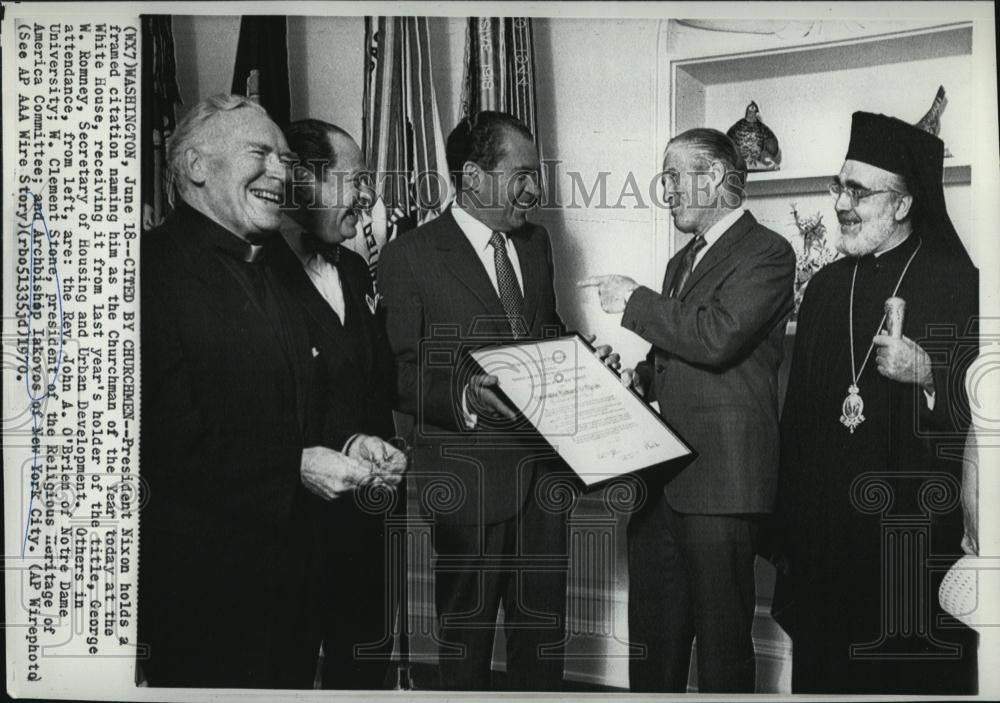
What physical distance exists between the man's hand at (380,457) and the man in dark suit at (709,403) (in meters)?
0.72

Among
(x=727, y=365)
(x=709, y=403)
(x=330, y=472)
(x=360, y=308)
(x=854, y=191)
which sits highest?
(x=854, y=191)

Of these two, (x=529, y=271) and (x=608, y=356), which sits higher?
(x=529, y=271)

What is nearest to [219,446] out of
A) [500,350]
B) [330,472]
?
[330,472]

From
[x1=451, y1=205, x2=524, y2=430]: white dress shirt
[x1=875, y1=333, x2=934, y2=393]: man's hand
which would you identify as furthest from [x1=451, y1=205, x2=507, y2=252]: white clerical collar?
[x1=875, y1=333, x2=934, y2=393]: man's hand

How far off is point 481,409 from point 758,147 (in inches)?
45.2

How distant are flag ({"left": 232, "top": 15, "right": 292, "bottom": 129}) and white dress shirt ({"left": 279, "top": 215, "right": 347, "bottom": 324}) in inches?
12.2

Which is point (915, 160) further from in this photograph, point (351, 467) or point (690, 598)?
point (351, 467)

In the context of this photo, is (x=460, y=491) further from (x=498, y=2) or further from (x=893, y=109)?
(x=893, y=109)

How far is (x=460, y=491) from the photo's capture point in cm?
281

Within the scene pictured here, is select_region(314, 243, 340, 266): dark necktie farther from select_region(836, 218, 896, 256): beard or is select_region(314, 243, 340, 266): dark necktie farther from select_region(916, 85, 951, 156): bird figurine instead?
select_region(916, 85, 951, 156): bird figurine

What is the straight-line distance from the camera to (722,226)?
9.24 feet

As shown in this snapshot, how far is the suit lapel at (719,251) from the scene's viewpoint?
110 inches

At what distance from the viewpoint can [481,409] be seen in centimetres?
280

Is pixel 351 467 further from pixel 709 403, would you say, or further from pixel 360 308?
pixel 709 403
